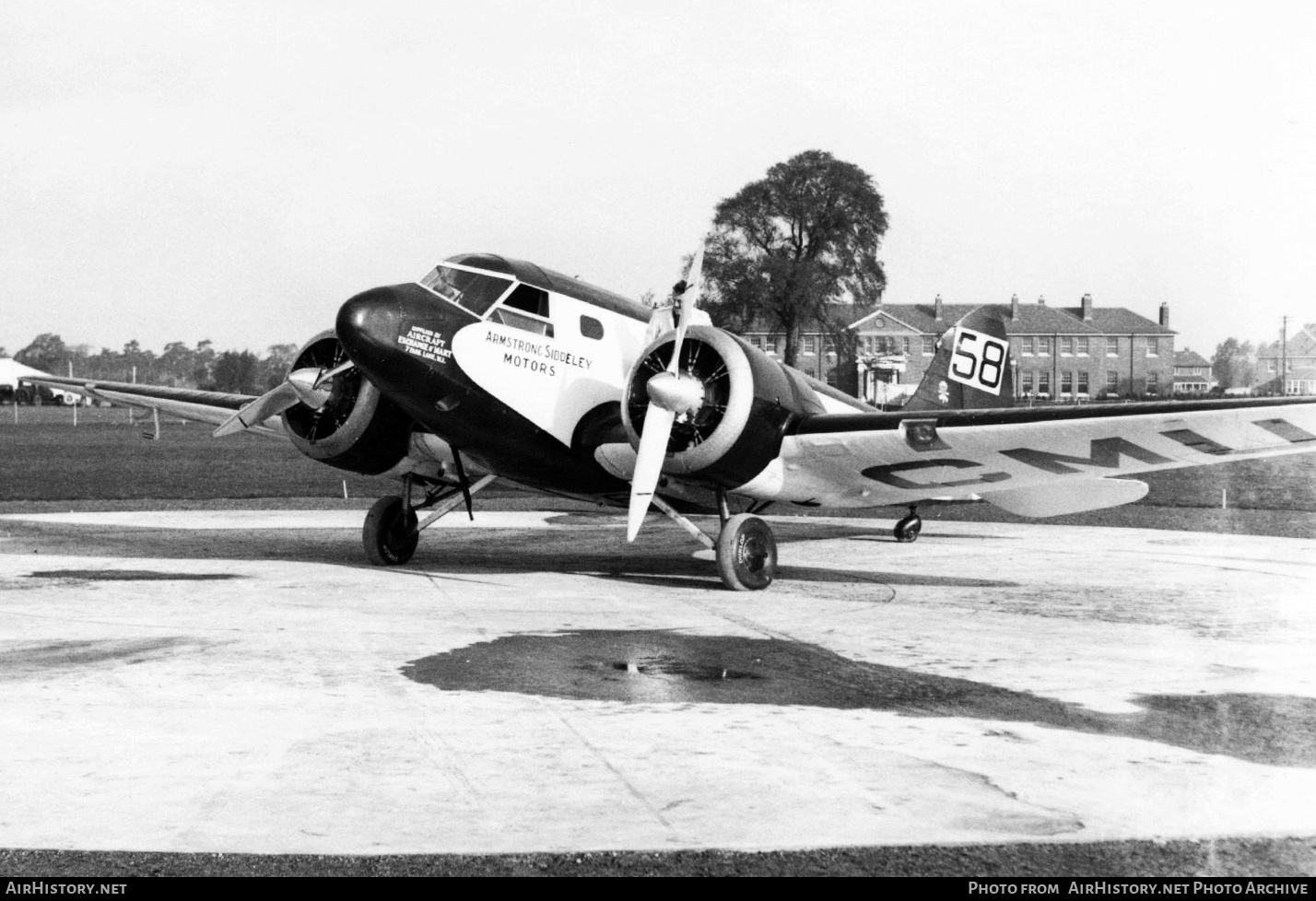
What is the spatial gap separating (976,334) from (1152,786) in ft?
49.3

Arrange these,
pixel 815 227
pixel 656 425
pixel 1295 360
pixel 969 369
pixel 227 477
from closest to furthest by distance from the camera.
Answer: pixel 1295 360, pixel 656 425, pixel 969 369, pixel 227 477, pixel 815 227

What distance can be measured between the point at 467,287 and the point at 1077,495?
765cm

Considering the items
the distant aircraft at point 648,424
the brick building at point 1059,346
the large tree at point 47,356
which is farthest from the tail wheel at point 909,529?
the large tree at point 47,356

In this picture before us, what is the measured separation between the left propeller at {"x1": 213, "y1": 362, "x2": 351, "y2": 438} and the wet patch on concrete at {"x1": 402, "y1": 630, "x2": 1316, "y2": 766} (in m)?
5.80

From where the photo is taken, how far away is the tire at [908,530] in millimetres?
20547

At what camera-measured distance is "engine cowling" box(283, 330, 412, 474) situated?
51.1 ft

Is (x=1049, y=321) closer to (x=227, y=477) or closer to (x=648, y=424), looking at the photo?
(x=227, y=477)

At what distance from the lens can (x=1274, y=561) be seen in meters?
17.2

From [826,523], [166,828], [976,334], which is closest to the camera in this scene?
[166,828]

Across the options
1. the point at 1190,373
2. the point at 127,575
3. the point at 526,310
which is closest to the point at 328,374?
the point at 526,310

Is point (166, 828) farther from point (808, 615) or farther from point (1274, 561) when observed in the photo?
point (1274, 561)

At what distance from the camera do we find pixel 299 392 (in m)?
15.4

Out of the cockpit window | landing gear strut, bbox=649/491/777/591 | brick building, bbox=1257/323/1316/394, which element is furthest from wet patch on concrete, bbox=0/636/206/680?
brick building, bbox=1257/323/1316/394
